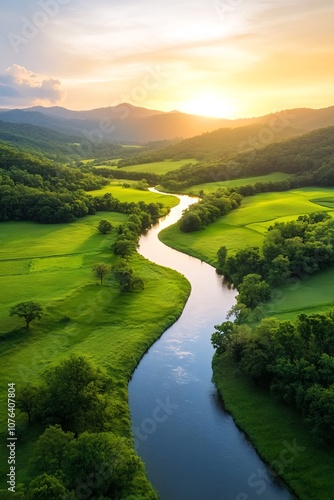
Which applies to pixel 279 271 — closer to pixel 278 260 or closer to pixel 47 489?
pixel 278 260

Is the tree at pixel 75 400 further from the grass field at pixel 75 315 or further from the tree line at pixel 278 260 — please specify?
the tree line at pixel 278 260

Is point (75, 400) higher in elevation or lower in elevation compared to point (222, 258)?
higher

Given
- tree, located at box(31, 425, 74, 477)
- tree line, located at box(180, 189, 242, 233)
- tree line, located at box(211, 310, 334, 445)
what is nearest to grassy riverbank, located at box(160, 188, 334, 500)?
tree line, located at box(211, 310, 334, 445)

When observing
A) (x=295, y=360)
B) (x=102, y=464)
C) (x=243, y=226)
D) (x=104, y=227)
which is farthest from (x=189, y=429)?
(x=243, y=226)

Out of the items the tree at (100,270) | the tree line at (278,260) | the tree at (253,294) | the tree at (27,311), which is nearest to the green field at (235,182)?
the tree line at (278,260)

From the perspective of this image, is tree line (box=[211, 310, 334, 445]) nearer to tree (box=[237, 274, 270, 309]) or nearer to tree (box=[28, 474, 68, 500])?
tree (box=[237, 274, 270, 309])

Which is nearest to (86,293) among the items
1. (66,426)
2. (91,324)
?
(91,324)

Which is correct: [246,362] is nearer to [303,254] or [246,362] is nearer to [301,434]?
[301,434]
